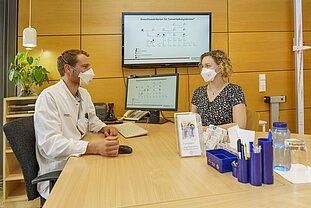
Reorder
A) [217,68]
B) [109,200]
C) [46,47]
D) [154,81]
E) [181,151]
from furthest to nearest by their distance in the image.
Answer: [46,47] < [154,81] < [217,68] < [181,151] < [109,200]

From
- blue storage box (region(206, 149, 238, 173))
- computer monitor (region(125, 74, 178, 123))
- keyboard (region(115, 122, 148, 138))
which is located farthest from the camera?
computer monitor (region(125, 74, 178, 123))

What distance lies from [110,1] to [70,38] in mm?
641

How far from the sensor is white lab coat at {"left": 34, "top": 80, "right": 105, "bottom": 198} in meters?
1.47

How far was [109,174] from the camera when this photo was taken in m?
1.13

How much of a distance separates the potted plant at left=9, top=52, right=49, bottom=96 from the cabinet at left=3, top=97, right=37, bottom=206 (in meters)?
0.12

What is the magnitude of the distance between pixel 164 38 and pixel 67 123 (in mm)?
1755

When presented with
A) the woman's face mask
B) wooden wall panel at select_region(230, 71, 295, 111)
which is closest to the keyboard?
the woman's face mask

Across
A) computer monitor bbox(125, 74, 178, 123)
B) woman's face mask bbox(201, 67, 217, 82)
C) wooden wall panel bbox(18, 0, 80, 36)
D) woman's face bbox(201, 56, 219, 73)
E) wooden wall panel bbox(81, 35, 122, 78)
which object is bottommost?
computer monitor bbox(125, 74, 178, 123)

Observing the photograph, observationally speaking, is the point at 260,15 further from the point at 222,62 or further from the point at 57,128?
the point at 57,128

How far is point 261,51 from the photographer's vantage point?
10.9ft

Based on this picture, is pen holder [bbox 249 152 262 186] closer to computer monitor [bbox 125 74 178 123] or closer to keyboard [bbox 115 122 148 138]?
keyboard [bbox 115 122 148 138]

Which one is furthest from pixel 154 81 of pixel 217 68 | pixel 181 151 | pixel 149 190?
pixel 149 190

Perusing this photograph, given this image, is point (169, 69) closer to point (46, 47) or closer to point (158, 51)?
point (158, 51)

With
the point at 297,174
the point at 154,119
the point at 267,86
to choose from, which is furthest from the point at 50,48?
the point at 297,174
